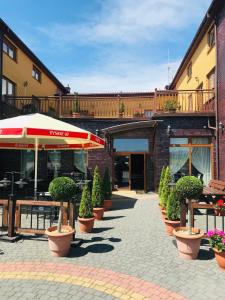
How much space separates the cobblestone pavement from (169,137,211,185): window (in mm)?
8353

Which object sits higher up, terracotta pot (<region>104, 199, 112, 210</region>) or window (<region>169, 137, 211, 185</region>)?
window (<region>169, 137, 211, 185</region>)

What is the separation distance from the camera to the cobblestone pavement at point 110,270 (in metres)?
4.64

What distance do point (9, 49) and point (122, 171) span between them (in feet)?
32.8

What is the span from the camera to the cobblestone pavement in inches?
183

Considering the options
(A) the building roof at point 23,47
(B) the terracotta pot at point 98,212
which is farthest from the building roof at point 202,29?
(B) the terracotta pot at point 98,212

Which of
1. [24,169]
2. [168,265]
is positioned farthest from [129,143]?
[168,265]

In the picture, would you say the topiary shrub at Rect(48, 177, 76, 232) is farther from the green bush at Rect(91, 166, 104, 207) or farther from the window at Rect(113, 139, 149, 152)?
the window at Rect(113, 139, 149, 152)

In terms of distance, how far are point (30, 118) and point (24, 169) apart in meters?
9.28

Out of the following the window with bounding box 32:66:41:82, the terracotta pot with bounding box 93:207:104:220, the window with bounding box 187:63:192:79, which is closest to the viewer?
the terracotta pot with bounding box 93:207:104:220

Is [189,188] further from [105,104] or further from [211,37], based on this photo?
[105,104]

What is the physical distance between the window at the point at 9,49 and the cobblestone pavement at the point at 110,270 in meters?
13.4

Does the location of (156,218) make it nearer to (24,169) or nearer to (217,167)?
(217,167)

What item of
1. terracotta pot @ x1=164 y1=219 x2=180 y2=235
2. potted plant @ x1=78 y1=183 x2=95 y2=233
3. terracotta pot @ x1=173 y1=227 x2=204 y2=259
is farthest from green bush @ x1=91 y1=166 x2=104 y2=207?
terracotta pot @ x1=173 y1=227 x2=204 y2=259

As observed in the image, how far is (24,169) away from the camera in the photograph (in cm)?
1728
